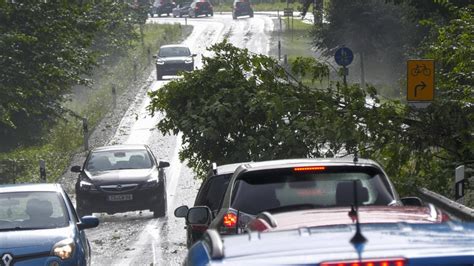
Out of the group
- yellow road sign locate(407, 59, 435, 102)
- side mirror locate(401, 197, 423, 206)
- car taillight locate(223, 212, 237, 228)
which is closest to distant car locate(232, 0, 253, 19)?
yellow road sign locate(407, 59, 435, 102)

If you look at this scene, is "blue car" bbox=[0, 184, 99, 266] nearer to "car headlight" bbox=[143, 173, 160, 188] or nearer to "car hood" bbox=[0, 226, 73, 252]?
A: "car hood" bbox=[0, 226, 73, 252]

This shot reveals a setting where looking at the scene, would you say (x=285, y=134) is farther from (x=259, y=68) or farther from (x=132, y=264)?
(x=132, y=264)

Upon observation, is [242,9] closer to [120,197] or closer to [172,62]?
[172,62]

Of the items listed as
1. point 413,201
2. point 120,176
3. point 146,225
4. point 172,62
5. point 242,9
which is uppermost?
point 413,201

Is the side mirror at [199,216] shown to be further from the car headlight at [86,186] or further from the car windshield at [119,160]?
the car windshield at [119,160]

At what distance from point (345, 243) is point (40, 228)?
10.3 meters

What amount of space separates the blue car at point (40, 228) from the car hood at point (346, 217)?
302 inches

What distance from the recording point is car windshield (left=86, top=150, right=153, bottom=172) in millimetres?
25906

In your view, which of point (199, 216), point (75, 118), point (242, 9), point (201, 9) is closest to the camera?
point (199, 216)

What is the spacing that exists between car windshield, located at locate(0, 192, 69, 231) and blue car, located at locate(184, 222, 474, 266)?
9.82 meters

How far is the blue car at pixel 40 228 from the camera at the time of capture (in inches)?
543

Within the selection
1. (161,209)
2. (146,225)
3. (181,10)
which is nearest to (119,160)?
(161,209)

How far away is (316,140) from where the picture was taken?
57.5 feet

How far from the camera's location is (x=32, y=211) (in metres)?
15.0
